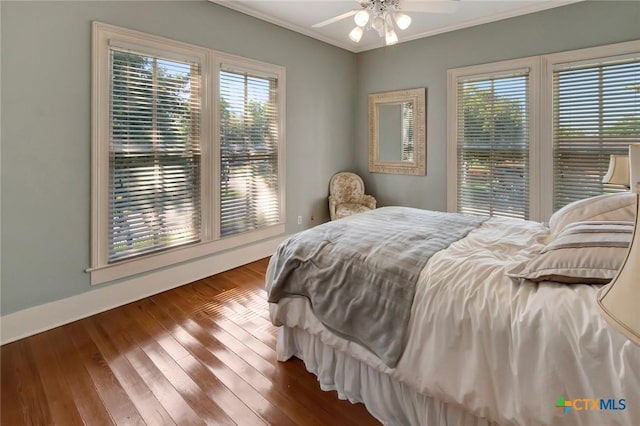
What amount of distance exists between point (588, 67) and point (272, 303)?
3.89 m

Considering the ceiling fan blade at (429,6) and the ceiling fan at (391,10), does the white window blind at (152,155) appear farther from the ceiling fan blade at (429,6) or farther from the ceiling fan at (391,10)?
the ceiling fan blade at (429,6)

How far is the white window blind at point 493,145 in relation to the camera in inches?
156

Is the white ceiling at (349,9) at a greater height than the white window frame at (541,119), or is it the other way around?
the white ceiling at (349,9)

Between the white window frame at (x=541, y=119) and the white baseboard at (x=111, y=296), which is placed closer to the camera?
the white baseboard at (x=111, y=296)

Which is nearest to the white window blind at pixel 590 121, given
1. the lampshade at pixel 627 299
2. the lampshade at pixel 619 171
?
the lampshade at pixel 619 171

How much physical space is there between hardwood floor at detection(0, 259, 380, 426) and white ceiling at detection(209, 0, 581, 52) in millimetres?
3085

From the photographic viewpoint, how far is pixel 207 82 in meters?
3.46

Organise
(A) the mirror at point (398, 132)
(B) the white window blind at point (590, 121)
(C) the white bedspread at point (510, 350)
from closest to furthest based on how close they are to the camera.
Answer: (C) the white bedspread at point (510, 350), (B) the white window blind at point (590, 121), (A) the mirror at point (398, 132)

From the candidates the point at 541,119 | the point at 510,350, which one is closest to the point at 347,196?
the point at 541,119

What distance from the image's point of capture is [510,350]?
1.22 m

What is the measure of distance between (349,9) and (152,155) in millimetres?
2582

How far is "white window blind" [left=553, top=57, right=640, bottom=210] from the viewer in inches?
131

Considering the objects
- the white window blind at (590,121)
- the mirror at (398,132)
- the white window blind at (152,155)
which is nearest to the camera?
the white window blind at (152,155)

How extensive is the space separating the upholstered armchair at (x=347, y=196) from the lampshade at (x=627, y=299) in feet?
13.6
